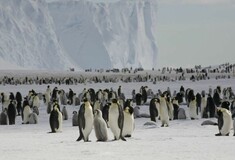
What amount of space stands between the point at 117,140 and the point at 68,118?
8.36 m

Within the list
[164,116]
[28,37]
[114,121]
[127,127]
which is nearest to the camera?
[114,121]

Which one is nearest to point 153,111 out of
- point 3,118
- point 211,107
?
point 211,107

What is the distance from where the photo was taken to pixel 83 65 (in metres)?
147

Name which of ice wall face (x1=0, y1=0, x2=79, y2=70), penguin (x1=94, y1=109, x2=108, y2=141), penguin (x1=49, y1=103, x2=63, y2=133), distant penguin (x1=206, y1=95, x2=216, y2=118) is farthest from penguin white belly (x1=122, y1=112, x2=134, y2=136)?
ice wall face (x1=0, y1=0, x2=79, y2=70)

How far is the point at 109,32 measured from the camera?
134500mm

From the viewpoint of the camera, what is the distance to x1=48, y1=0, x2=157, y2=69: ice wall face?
137 m

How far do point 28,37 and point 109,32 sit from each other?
25.8 meters

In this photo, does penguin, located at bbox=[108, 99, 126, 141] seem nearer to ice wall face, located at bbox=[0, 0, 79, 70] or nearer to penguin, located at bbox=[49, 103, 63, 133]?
penguin, located at bbox=[49, 103, 63, 133]

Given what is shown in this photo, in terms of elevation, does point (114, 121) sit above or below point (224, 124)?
above

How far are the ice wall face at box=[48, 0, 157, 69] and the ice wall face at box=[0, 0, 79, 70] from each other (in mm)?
14262

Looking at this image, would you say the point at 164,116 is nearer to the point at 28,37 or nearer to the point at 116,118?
the point at 116,118

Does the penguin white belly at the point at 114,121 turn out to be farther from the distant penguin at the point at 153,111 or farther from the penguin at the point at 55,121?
the distant penguin at the point at 153,111

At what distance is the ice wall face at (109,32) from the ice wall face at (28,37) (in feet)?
46.8

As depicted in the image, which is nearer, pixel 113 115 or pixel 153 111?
pixel 113 115
